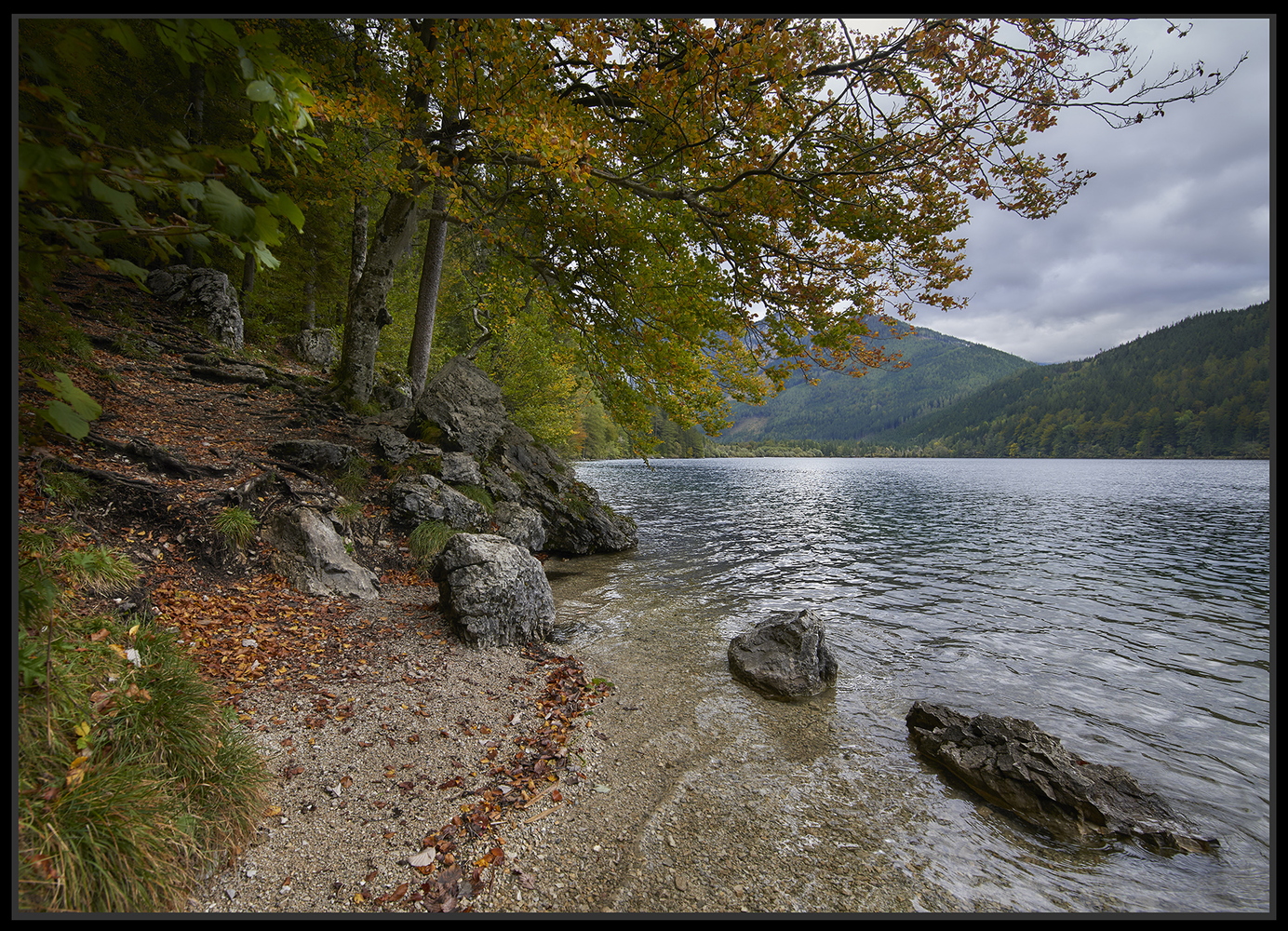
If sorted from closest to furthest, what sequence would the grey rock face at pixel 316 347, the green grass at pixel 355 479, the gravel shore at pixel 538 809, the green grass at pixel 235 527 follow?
the gravel shore at pixel 538 809 < the green grass at pixel 235 527 < the green grass at pixel 355 479 < the grey rock face at pixel 316 347

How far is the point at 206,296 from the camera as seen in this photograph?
1825 centimetres

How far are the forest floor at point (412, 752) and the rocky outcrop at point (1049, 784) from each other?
5.94 ft

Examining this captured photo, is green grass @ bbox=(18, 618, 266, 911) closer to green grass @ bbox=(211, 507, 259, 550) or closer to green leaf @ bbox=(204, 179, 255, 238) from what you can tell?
green leaf @ bbox=(204, 179, 255, 238)

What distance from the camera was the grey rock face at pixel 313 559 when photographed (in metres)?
8.18

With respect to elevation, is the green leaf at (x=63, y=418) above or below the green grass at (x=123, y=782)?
above

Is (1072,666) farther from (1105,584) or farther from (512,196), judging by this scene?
(512,196)

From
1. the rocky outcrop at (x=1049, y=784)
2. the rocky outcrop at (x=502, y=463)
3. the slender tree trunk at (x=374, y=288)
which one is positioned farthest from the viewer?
the rocky outcrop at (x=502, y=463)

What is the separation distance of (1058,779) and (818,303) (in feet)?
24.6

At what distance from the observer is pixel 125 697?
3746 millimetres

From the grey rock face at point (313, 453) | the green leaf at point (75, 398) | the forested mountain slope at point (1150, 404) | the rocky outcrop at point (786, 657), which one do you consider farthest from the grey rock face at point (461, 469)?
the forested mountain slope at point (1150, 404)

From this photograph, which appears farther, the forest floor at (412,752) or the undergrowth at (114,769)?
the forest floor at (412,752)

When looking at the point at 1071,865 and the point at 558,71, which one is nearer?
the point at 1071,865

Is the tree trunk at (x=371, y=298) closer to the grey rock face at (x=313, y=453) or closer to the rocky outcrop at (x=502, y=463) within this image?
the rocky outcrop at (x=502, y=463)
